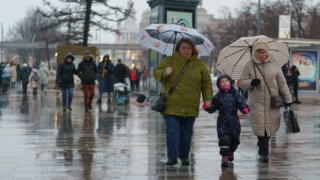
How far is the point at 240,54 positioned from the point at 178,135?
78.6 inches

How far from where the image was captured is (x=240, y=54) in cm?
1090

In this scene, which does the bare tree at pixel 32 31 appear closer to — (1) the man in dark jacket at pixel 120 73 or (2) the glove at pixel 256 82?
(1) the man in dark jacket at pixel 120 73

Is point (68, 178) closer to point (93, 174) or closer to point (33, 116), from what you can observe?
point (93, 174)

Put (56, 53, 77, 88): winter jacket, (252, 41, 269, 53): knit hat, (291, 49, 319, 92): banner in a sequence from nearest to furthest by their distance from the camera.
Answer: (252, 41, 269, 53): knit hat < (56, 53, 77, 88): winter jacket < (291, 49, 319, 92): banner

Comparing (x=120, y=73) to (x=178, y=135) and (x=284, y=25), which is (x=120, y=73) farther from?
(x=178, y=135)

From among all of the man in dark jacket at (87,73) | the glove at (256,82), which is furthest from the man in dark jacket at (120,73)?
the glove at (256,82)

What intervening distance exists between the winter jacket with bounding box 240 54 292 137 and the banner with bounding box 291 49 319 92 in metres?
21.4

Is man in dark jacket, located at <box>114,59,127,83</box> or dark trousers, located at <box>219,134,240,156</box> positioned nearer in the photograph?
dark trousers, located at <box>219,134,240,156</box>

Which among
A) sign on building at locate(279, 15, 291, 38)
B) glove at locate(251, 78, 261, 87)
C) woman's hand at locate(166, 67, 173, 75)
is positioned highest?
sign on building at locate(279, 15, 291, 38)

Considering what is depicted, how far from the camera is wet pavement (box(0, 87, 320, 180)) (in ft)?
29.3

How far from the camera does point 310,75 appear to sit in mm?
31609

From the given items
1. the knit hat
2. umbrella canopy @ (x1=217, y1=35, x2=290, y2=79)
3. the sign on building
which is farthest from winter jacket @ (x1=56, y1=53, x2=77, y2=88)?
the sign on building

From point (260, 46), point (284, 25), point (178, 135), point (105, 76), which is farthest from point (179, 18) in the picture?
point (284, 25)

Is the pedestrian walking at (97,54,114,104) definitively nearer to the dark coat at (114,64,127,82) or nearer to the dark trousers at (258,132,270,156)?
the dark coat at (114,64,127,82)
